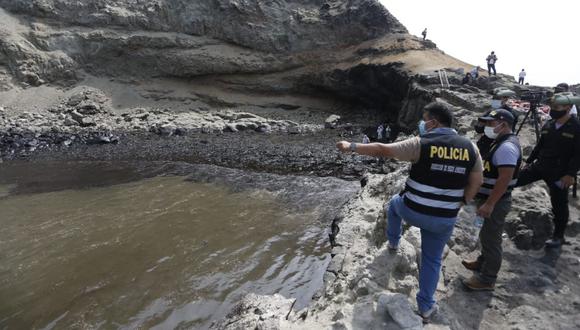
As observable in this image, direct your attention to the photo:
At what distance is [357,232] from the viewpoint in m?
6.33

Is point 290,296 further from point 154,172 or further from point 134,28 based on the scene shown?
point 134,28

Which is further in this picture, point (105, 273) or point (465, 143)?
point (105, 273)

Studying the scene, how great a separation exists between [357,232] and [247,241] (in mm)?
2691

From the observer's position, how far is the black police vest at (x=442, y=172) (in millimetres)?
3012

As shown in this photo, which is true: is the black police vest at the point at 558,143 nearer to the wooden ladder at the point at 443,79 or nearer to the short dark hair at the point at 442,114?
the short dark hair at the point at 442,114

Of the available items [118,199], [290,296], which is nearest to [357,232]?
[290,296]

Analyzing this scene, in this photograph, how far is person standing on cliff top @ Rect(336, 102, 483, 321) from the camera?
3021mm

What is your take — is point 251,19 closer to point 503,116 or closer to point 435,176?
point 503,116

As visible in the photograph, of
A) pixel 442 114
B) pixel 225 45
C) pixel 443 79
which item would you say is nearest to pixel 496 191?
pixel 442 114

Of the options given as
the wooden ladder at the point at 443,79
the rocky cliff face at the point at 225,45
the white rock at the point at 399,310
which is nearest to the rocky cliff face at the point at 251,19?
the rocky cliff face at the point at 225,45

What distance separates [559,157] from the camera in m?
4.55

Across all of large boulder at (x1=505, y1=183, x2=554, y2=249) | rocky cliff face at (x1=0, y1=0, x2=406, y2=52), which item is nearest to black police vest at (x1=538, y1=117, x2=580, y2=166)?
large boulder at (x1=505, y1=183, x2=554, y2=249)

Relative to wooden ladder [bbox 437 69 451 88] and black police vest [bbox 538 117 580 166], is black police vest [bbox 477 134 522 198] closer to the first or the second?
black police vest [bbox 538 117 580 166]

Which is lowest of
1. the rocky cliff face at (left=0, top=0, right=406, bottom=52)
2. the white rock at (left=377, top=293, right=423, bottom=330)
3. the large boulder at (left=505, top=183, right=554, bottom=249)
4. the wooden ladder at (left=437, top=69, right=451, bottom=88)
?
the white rock at (left=377, top=293, right=423, bottom=330)
